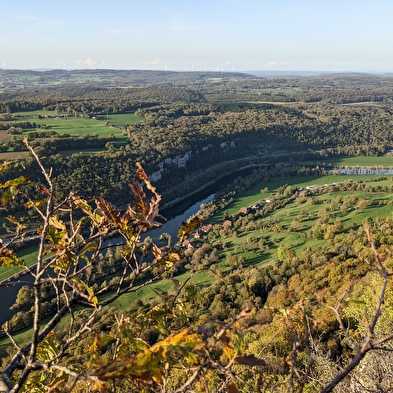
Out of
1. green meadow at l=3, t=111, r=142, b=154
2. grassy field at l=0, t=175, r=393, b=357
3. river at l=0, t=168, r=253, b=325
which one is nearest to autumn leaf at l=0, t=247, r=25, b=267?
grassy field at l=0, t=175, r=393, b=357

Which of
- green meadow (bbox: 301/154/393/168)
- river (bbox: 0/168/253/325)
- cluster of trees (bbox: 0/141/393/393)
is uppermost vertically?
cluster of trees (bbox: 0/141/393/393)

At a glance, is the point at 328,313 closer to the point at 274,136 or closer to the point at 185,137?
the point at 185,137

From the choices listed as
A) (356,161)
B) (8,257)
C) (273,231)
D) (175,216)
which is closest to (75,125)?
(175,216)

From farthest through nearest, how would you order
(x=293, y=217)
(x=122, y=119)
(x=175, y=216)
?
(x=122, y=119)
(x=175, y=216)
(x=293, y=217)

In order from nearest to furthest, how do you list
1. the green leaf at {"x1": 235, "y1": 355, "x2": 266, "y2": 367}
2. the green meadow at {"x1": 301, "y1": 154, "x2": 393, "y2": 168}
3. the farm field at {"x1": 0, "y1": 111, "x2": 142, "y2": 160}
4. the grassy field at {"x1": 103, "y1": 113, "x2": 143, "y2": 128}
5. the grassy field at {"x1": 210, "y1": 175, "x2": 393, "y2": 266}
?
the green leaf at {"x1": 235, "y1": 355, "x2": 266, "y2": 367}
the grassy field at {"x1": 210, "y1": 175, "x2": 393, "y2": 266}
the farm field at {"x1": 0, "y1": 111, "x2": 142, "y2": 160}
the green meadow at {"x1": 301, "y1": 154, "x2": 393, "y2": 168}
the grassy field at {"x1": 103, "y1": 113, "x2": 143, "y2": 128}

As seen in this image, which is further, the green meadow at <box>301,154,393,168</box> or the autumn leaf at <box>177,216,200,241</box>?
the green meadow at <box>301,154,393,168</box>

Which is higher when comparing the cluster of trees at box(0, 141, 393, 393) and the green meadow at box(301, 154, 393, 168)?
the cluster of trees at box(0, 141, 393, 393)

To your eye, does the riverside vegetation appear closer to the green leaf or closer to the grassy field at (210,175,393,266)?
the green leaf

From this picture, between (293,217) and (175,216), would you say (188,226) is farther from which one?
(175,216)

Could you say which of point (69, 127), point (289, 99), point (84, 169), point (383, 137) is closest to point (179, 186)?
point (84, 169)
